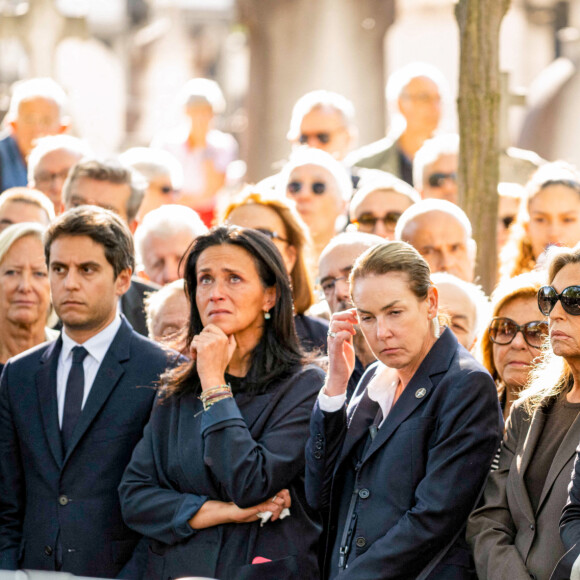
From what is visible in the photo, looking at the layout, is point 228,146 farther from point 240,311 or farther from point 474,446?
point 474,446

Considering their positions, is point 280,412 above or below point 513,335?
below

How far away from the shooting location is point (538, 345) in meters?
5.38

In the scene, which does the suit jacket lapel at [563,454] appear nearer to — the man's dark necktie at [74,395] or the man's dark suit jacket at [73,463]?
the man's dark suit jacket at [73,463]

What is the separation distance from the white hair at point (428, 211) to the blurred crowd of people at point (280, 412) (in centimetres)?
35

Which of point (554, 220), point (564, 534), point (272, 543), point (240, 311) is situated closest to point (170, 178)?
point (554, 220)

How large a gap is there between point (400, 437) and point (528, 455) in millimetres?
462

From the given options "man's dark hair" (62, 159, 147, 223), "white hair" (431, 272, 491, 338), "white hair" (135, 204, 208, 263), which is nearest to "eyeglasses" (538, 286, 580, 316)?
"white hair" (431, 272, 491, 338)

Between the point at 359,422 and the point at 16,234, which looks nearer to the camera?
the point at 359,422

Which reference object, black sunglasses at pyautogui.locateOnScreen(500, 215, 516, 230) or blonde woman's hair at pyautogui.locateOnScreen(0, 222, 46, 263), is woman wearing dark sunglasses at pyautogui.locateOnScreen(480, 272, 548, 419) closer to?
blonde woman's hair at pyautogui.locateOnScreen(0, 222, 46, 263)

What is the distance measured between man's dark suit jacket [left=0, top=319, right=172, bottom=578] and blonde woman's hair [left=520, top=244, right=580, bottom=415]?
1628 millimetres

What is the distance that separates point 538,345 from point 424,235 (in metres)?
1.74

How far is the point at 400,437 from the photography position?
15.2ft

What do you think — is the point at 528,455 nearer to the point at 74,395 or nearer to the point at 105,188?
the point at 74,395

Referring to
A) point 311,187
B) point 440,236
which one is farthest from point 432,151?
point 440,236
